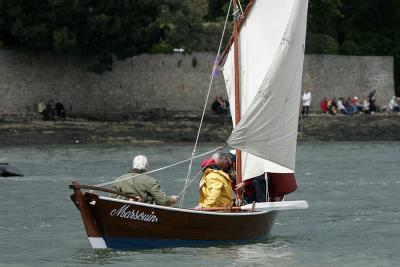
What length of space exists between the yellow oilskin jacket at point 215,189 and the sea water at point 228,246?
92cm

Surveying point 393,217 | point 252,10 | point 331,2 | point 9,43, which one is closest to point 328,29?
point 331,2

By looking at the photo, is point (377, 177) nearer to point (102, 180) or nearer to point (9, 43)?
point (102, 180)

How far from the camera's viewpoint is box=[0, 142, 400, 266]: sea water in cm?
2848

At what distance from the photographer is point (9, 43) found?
77000 mm

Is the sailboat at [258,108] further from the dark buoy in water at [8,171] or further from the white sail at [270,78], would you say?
the dark buoy in water at [8,171]

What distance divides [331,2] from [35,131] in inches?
916

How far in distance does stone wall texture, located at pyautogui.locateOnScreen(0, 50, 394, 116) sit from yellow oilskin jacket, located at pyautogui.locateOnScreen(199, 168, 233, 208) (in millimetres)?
46383

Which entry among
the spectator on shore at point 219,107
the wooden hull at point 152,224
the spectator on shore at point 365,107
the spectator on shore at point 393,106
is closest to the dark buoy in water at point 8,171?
the wooden hull at point 152,224

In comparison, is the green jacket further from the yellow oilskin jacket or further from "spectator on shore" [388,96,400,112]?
"spectator on shore" [388,96,400,112]

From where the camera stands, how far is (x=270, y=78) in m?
30.1

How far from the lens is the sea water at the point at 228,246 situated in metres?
28.5

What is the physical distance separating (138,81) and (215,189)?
51.5m

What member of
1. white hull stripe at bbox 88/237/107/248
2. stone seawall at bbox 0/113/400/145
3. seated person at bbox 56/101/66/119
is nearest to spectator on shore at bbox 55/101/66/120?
seated person at bbox 56/101/66/119

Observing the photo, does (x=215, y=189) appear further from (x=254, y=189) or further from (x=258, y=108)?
(x=254, y=189)
